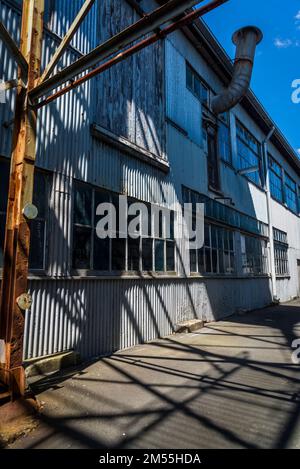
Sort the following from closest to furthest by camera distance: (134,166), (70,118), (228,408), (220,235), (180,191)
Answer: (228,408)
(70,118)
(134,166)
(180,191)
(220,235)

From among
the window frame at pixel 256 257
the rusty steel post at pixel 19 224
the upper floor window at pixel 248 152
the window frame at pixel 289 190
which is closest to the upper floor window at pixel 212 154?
the upper floor window at pixel 248 152

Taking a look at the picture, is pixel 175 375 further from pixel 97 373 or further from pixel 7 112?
pixel 7 112

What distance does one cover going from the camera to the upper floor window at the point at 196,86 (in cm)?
1293

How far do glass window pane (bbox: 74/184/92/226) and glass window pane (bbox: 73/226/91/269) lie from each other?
0.62 feet

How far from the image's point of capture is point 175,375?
19.4 ft

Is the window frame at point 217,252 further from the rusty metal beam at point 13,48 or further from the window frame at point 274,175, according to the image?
the window frame at point 274,175

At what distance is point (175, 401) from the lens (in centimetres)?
473

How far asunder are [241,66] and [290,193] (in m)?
15.6

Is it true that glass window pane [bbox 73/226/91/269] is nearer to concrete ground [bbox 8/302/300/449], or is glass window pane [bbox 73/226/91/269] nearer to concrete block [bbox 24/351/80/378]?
concrete block [bbox 24/351/80/378]

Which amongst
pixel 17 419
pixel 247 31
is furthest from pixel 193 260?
pixel 247 31

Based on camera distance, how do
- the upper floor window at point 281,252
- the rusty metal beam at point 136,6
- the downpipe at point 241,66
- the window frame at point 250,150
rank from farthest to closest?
the upper floor window at point 281,252 → the window frame at point 250,150 → the downpipe at point 241,66 → the rusty metal beam at point 136,6

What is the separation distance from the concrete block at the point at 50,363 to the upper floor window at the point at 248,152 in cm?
1358

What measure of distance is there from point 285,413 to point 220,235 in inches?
397
